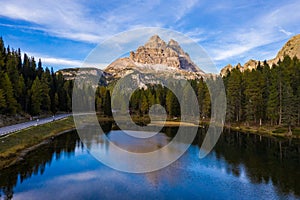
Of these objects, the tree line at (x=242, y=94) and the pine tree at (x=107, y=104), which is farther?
the pine tree at (x=107, y=104)

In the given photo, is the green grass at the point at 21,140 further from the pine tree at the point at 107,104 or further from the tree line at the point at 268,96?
the tree line at the point at 268,96

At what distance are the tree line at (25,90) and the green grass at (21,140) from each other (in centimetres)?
1183

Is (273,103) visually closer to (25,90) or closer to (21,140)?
(21,140)

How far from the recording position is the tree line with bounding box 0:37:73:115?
67438mm

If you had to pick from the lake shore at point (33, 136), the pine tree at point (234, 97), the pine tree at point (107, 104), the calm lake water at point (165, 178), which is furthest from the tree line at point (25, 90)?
the pine tree at point (234, 97)

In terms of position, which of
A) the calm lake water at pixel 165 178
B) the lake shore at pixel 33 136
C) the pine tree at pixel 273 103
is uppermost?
the pine tree at pixel 273 103

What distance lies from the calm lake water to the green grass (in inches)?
93.0

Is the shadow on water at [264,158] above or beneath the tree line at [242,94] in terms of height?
beneath

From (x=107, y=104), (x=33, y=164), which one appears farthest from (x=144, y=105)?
(x=33, y=164)

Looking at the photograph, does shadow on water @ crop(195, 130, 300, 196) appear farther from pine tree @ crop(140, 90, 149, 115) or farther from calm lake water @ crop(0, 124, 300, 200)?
pine tree @ crop(140, 90, 149, 115)

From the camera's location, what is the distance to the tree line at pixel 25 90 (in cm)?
6744

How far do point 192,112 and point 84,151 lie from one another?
78553 mm

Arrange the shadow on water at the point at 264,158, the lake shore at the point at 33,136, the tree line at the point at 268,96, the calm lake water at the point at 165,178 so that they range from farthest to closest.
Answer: the tree line at the point at 268,96, the lake shore at the point at 33,136, the shadow on water at the point at 264,158, the calm lake water at the point at 165,178

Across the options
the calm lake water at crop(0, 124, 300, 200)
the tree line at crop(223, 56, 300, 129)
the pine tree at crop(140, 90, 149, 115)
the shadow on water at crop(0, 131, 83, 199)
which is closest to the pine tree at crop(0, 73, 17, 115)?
the shadow on water at crop(0, 131, 83, 199)
